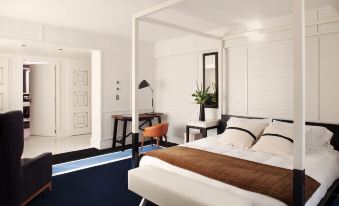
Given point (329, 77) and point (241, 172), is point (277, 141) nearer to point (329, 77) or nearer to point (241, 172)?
point (241, 172)

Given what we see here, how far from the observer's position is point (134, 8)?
361cm

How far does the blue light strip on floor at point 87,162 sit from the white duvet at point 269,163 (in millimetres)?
1555

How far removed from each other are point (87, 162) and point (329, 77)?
417cm

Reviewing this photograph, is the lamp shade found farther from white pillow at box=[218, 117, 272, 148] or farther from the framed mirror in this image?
white pillow at box=[218, 117, 272, 148]

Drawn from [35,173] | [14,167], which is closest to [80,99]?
[35,173]

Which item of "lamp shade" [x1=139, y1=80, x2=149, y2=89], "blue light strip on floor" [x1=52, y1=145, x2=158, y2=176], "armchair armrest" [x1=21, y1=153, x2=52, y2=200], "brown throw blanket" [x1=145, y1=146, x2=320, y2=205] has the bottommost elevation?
"blue light strip on floor" [x1=52, y1=145, x2=158, y2=176]

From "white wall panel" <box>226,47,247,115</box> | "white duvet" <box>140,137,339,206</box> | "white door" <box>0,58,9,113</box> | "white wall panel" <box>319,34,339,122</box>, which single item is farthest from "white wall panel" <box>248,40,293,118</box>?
"white door" <box>0,58,9,113</box>

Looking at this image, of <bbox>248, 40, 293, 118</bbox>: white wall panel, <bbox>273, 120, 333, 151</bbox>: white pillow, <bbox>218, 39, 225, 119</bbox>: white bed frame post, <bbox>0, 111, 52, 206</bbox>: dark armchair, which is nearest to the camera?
<bbox>0, 111, 52, 206</bbox>: dark armchair

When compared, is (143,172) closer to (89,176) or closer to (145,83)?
(89,176)

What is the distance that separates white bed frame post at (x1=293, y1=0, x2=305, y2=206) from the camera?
6.23 feet

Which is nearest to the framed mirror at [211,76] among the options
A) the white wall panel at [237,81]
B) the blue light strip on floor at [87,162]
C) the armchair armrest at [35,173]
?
the white wall panel at [237,81]

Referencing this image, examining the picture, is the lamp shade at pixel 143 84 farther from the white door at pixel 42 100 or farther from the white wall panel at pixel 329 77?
the white wall panel at pixel 329 77

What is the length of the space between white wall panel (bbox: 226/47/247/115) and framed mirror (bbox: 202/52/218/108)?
276mm

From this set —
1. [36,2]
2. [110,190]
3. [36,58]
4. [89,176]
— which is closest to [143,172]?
[110,190]
